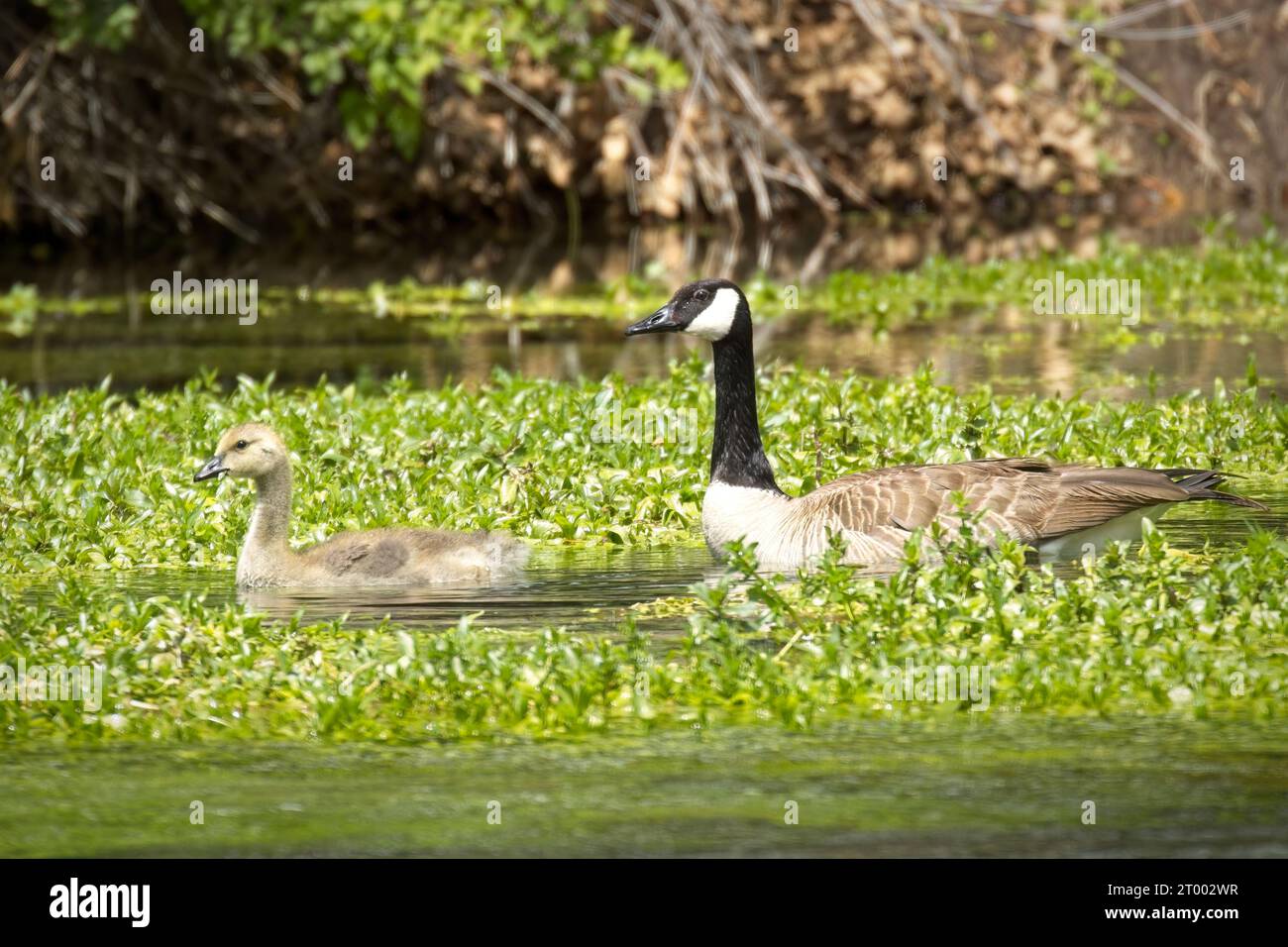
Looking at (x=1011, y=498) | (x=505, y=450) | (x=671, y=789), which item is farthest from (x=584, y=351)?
(x=671, y=789)

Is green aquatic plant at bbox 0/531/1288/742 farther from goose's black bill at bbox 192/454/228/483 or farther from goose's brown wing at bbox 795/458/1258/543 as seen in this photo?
goose's black bill at bbox 192/454/228/483

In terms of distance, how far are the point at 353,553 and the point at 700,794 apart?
3682 mm

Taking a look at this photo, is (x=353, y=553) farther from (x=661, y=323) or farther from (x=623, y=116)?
(x=623, y=116)

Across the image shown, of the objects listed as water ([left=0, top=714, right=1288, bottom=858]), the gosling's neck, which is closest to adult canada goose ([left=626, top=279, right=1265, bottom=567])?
the gosling's neck

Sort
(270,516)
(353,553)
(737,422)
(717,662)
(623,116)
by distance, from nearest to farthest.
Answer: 1. (717,662)
2. (353,553)
3. (270,516)
4. (737,422)
5. (623,116)

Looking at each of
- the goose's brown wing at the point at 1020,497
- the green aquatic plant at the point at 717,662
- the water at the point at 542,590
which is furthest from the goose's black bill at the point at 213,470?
the goose's brown wing at the point at 1020,497

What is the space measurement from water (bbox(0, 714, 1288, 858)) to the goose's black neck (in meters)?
3.19

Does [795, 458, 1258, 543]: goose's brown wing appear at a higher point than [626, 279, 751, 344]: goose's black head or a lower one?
lower

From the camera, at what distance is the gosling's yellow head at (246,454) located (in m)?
10.4

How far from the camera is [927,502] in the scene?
991 centimetres

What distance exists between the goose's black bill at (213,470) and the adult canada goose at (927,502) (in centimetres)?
230

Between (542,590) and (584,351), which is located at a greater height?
(584,351)

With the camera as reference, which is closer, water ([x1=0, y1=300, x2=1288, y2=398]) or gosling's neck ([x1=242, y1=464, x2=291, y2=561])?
gosling's neck ([x1=242, y1=464, x2=291, y2=561])

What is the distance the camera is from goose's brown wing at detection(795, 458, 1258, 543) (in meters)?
9.84
